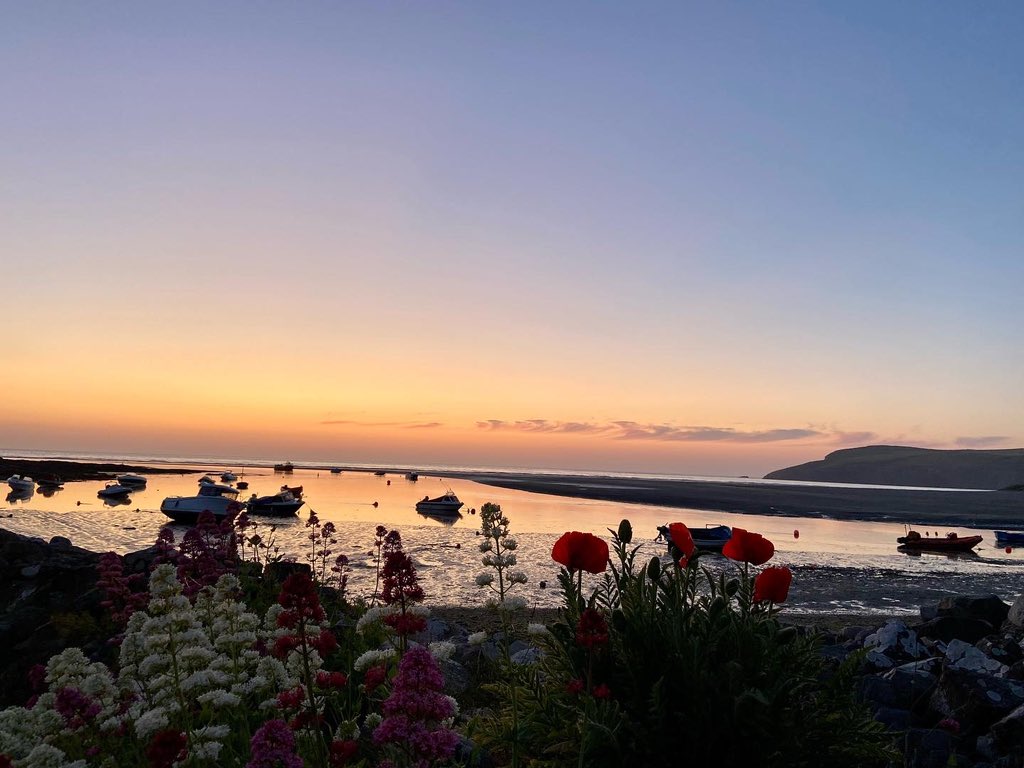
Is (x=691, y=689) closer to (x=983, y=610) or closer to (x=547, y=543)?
(x=983, y=610)

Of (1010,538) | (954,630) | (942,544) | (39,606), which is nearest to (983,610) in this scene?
(954,630)

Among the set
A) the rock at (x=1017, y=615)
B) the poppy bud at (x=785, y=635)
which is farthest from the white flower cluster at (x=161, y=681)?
the rock at (x=1017, y=615)

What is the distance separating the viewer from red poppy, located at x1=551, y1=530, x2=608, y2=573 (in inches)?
147

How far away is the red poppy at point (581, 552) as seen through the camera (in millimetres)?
3727

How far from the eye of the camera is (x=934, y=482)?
184250 mm

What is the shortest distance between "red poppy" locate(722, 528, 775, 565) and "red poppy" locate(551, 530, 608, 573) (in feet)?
3.96

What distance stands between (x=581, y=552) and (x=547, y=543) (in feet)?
88.4

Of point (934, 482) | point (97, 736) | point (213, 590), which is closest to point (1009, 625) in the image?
Answer: point (213, 590)

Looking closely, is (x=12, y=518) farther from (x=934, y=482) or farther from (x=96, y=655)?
(x=934, y=482)

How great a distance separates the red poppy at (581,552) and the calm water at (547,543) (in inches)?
574

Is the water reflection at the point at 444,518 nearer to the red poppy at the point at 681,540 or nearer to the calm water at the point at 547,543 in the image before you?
the calm water at the point at 547,543

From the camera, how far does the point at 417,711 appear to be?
2568 millimetres

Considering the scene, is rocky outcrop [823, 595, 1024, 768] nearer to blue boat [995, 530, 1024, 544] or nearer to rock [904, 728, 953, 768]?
rock [904, 728, 953, 768]

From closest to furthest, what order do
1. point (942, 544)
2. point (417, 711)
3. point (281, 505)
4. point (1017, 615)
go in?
point (417, 711), point (1017, 615), point (942, 544), point (281, 505)
